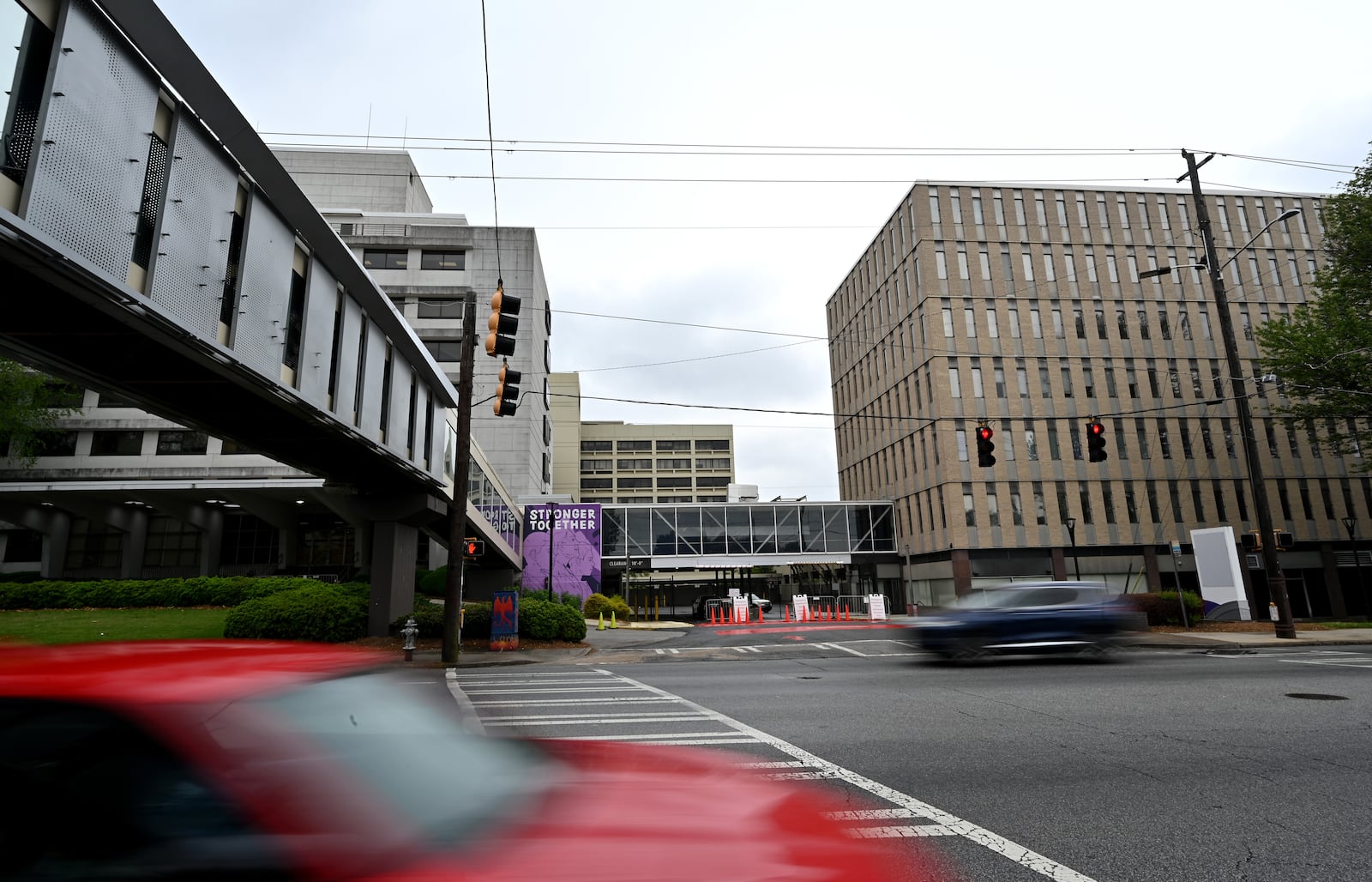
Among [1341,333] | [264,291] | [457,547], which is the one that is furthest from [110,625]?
[1341,333]

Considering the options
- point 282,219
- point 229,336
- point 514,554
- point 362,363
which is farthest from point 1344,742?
point 514,554

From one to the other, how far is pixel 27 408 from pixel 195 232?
136ft

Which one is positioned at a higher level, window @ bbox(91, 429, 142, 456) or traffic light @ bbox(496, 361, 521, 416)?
window @ bbox(91, 429, 142, 456)

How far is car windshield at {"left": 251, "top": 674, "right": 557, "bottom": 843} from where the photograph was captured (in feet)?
7.88

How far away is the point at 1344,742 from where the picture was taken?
7.22 metres

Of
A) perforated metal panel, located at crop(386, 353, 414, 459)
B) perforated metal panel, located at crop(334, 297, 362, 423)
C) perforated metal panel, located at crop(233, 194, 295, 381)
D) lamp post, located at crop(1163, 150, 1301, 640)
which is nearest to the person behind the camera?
perforated metal panel, located at crop(233, 194, 295, 381)

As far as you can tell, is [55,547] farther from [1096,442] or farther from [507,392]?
[1096,442]

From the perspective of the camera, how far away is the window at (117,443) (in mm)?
44906

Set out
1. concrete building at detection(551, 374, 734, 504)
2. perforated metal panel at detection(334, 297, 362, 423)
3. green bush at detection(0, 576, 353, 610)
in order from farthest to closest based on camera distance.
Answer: concrete building at detection(551, 374, 734, 504) → green bush at detection(0, 576, 353, 610) → perforated metal panel at detection(334, 297, 362, 423)

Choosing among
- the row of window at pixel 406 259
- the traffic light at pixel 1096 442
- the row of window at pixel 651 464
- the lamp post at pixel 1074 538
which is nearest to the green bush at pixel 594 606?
the lamp post at pixel 1074 538

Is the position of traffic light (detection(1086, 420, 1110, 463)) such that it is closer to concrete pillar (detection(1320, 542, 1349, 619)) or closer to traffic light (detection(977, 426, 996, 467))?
traffic light (detection(977, 426, 996, 467))

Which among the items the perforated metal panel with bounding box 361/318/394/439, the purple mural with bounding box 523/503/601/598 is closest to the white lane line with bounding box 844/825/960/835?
the perforated metal panel with bounding box 361/318/394/439

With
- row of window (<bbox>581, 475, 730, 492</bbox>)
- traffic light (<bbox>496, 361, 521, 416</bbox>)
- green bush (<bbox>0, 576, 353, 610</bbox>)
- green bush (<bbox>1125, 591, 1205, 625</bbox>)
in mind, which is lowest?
green bush (<bbox>1125, 591, 1205, 625</bbox>)

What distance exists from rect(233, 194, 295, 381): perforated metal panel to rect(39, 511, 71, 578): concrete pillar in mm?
43585
